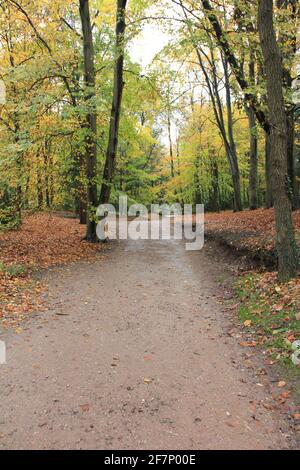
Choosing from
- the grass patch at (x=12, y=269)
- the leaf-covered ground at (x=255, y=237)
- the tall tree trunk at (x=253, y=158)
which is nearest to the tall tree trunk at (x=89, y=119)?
the grass patch at (x=12, y=269)

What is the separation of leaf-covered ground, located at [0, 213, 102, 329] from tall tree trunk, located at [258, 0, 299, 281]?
16.9 ft

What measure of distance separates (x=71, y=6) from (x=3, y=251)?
462 inches

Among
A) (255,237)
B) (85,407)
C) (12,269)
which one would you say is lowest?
(85,407)

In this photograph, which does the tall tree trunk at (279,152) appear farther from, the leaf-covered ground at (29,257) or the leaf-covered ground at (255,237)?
the leaf-covered ground at (29,257)

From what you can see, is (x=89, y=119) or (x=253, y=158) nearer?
(x=89, y=119)

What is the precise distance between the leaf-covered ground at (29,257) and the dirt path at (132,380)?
0.52 m

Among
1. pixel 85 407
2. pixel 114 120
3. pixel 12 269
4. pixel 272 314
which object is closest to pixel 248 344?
pixel 272 314

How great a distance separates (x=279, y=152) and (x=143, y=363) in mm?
4920

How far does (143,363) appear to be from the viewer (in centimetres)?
522

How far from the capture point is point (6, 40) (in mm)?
15695

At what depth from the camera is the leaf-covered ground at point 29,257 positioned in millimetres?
7415

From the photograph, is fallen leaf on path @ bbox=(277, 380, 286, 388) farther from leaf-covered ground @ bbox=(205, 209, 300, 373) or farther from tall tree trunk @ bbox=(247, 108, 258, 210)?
tall tree trunk @ bbox=(247, 108, 258, 210)

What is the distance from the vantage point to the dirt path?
146 inches

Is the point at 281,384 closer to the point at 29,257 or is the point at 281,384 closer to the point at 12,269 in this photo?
the point at 12,269
